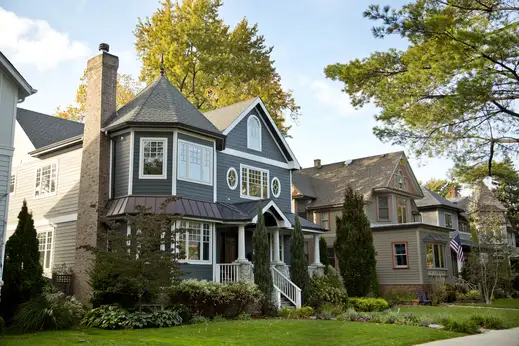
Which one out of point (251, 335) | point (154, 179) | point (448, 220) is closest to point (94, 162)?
point (154, 179)

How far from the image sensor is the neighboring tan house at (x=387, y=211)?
94.0ft

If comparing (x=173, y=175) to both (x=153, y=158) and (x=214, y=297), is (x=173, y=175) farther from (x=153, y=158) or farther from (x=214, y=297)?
(x=214, y=297)

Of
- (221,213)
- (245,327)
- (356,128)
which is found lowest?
(245,327)

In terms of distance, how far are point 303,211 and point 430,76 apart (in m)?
21.4

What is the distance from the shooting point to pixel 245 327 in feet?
46.3

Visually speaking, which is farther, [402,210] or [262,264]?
[402,210]

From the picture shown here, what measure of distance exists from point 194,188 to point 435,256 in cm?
1660

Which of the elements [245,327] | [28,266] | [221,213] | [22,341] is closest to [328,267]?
[221,213]

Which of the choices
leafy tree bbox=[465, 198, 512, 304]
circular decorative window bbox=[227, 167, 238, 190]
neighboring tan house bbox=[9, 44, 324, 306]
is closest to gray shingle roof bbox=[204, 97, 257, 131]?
neighboring tan house bbox=[9, 44, 324, 306]

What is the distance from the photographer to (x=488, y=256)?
26109 millimetres

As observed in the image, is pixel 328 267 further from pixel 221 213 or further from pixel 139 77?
pixel 139 77

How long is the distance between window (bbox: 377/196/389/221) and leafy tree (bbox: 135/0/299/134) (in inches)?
293

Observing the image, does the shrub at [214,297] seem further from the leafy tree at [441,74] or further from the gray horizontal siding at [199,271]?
the leafy tree at [441,74]

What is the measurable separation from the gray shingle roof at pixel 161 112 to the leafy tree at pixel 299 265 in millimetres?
5009
